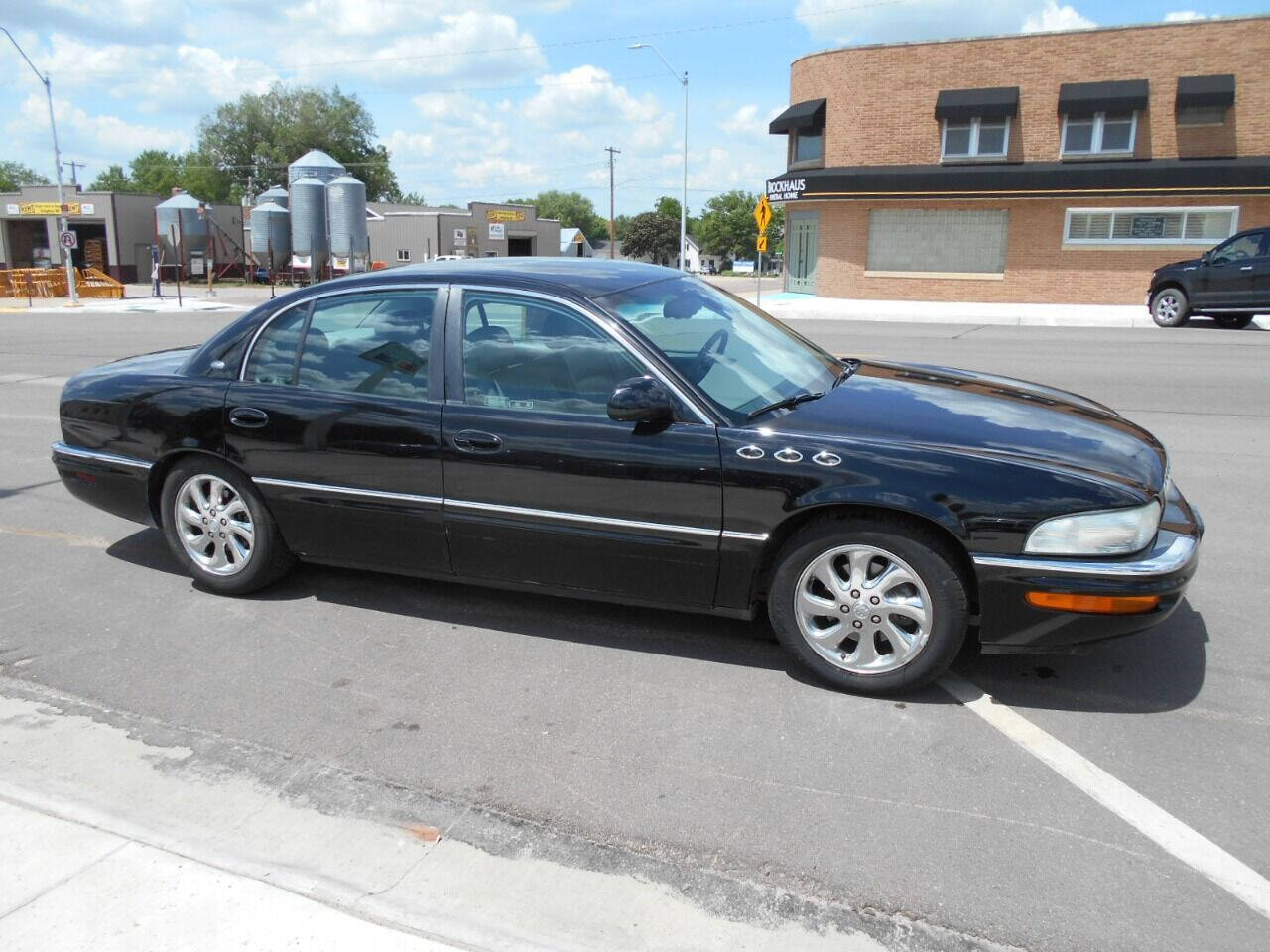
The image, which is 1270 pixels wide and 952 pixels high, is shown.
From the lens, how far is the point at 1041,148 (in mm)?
29312

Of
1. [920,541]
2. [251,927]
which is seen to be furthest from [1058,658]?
[251,927]

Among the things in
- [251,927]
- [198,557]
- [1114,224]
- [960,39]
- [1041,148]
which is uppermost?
[960,39]

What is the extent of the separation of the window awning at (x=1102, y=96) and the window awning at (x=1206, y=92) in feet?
3.16

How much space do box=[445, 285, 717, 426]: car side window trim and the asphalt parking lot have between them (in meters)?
1.09

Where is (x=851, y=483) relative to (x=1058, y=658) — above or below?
above

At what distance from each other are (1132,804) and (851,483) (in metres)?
1.36

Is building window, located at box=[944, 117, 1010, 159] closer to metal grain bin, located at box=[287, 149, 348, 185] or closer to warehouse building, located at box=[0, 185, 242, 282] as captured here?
metal grain bin, located at box=[287, 149, 348, 185]

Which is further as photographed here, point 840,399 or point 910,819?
point 840,399

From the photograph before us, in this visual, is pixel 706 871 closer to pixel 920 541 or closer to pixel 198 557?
pixel 920 541

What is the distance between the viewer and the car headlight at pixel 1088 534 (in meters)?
3.52

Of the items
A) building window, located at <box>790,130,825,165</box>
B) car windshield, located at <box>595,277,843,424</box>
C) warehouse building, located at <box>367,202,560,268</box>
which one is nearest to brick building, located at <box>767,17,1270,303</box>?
building window, located at <box>790,130,825,165</box>

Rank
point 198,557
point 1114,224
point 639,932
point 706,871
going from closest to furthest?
point 639,932 < point 706,871 < point 198,557 < point 1114,224

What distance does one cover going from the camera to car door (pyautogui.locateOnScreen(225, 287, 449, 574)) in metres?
4.41

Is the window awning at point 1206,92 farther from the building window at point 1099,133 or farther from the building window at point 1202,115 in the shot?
the building window at point 1099,133
